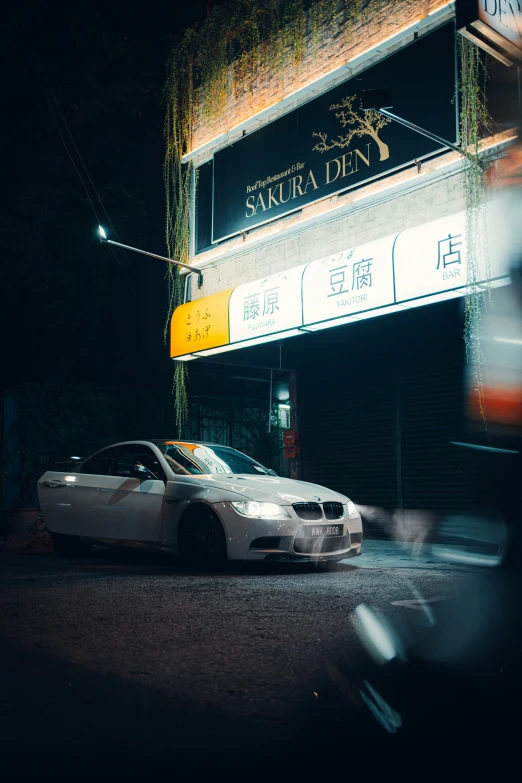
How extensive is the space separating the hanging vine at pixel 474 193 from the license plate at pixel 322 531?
344cm

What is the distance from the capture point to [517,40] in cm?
913

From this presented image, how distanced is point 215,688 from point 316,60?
478 inches

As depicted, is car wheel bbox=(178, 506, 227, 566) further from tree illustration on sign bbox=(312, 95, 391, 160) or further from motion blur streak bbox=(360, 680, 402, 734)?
tree illustration on sign bbox=(312, 95, 391, 160)

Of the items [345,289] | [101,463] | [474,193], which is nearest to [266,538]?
[101,463]

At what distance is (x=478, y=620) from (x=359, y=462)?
26.6 ft

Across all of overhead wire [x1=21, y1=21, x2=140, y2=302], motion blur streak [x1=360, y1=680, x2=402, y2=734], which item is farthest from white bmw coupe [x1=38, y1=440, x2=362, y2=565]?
overhead wire [x1=21, y1=21, x2=140, y2=302]

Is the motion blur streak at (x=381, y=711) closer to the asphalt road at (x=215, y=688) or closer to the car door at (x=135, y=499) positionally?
the asphalt road at (x=215, y=688)

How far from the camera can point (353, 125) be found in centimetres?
1230

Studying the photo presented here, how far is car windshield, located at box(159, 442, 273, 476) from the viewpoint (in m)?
8.80

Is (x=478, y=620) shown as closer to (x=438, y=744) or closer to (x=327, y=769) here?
(x=438, y=744)

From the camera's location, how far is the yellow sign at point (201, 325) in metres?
13.2

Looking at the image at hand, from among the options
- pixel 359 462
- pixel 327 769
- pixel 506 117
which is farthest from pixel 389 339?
pixel 327 769

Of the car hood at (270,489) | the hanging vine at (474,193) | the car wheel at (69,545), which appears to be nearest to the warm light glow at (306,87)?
the hanging vine at (474,193)

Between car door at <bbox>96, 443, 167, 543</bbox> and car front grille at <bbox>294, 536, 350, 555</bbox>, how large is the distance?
1.68 metres
